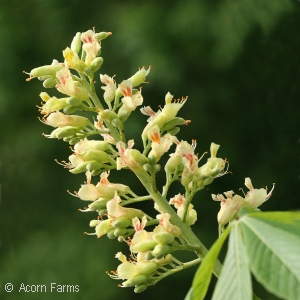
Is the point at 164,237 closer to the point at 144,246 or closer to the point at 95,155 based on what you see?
the point at 144,246

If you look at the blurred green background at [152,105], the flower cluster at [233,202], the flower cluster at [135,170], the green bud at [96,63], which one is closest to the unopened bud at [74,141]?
the flower cluster at [135,170]

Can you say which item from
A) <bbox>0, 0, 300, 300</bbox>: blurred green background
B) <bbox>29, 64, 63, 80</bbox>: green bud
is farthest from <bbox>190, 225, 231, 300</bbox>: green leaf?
<bbox>0, 0, 300, 300</bbox>: blurred green background

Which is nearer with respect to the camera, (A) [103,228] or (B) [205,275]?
(B) [205,275]

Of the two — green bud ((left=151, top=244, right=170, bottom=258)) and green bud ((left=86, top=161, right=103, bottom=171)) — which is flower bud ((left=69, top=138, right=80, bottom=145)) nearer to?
green bud ((left=86, top=161, right=103, bottom=171))

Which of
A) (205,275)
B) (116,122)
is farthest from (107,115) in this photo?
(205,275)

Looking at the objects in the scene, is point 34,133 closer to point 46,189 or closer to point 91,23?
point 46,189

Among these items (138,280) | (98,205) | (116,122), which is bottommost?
(138,280)

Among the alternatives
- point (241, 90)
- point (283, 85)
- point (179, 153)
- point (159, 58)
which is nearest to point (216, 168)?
point (179, 153)

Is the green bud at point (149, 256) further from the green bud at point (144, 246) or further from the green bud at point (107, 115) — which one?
the green bud at point (107, 115)
